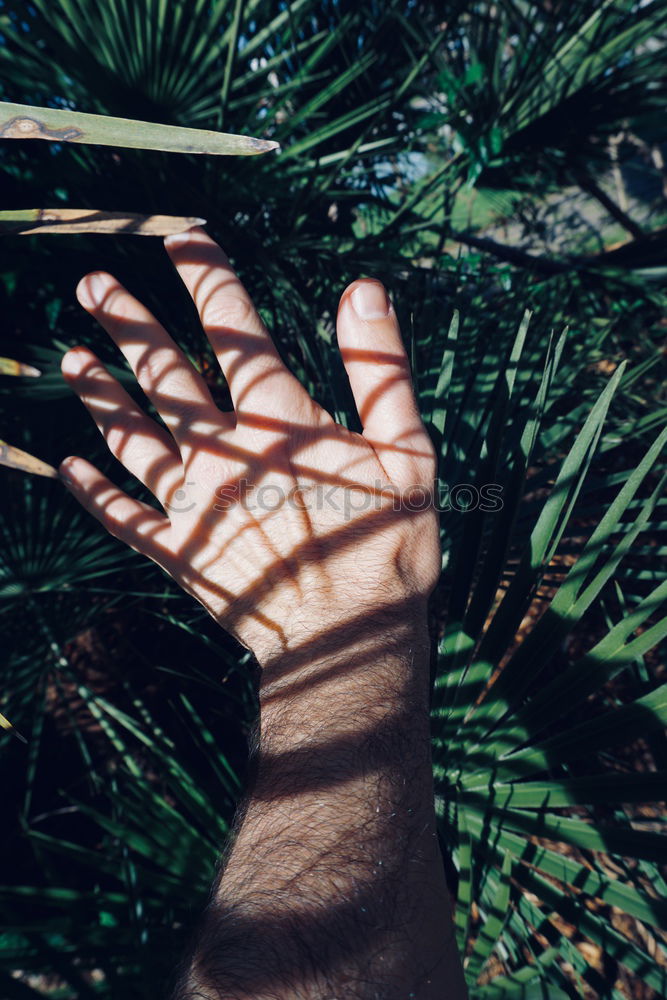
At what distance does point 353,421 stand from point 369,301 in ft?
0.90

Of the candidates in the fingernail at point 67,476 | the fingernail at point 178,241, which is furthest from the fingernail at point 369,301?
the fingernail at point 67,476

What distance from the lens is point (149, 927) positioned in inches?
32.9

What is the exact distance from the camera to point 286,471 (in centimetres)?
79

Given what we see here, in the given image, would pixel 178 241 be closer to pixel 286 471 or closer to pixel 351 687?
pixel 286 471

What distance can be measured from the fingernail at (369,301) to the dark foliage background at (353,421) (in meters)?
0.14

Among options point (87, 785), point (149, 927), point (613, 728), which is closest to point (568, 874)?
point (613, 728)

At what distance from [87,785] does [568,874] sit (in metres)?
1.27

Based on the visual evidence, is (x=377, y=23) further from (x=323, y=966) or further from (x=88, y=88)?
(x=323, y=966)

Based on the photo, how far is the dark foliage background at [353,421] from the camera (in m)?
0.68

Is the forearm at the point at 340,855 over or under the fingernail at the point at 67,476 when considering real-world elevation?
under

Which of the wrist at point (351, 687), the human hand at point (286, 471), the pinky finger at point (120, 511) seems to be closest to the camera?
the wrist at point (351, 687)

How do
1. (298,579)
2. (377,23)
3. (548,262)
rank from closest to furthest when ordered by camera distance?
(298,579)
(377,23)
(548,262)

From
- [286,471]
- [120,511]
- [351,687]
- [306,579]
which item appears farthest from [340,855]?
[120,511]

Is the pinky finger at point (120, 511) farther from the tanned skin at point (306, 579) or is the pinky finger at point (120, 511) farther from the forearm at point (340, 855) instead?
the forearm at point (340, 855)
